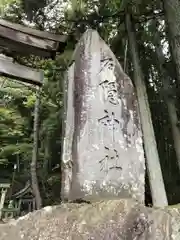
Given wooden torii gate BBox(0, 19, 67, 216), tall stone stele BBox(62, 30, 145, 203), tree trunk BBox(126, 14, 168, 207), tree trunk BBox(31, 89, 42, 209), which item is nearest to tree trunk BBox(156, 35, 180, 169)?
tree trunk BBox(126, 14, 168, 207)

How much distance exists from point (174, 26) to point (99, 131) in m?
3.03

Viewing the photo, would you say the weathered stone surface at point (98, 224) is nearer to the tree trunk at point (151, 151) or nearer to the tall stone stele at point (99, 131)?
the tall stone stele at point (99, 131)

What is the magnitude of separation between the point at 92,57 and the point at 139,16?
3.89 metres

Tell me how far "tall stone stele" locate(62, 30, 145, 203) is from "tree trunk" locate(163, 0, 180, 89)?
1746 millimetres

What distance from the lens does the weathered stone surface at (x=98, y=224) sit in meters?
2.96

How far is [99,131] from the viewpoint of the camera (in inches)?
162

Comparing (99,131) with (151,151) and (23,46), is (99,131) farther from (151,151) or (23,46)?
(151,151)

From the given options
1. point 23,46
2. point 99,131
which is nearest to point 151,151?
point 99,131

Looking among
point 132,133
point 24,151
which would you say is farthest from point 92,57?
point 24,151

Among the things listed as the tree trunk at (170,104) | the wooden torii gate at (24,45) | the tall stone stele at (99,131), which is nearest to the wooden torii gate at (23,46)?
the wooden torii gate at (24,45)

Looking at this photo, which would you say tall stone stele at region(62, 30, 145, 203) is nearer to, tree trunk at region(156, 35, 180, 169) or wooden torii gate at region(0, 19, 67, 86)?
wooden torii gate at region(0, 19, 67, 86)

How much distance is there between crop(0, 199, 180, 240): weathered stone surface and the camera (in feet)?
9.73

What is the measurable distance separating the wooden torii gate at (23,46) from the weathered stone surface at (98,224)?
2388 mm

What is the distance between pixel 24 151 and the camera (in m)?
11.6
